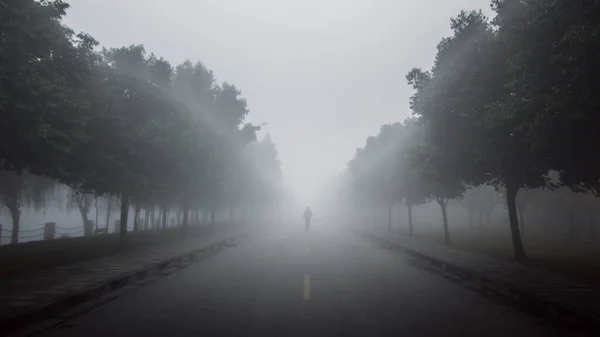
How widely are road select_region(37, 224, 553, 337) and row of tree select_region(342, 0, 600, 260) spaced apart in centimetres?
419

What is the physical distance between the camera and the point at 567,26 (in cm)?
903

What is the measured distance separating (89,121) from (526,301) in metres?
14.0

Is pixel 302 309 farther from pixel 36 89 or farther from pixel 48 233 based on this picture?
pixel 48 233

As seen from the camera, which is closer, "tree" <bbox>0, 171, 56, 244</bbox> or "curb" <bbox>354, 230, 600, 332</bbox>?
"curb" <bbox>354, 230, 600, 332</bbox>

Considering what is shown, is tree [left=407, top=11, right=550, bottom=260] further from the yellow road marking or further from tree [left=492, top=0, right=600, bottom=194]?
the yellow road marking

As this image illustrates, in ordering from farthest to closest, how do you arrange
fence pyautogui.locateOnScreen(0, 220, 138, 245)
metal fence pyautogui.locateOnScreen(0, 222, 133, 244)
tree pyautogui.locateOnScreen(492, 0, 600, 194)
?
1. metal fence pyautogui.locateOnScreen(0, 222, 133, 244)
2. fence pyautogui.locateOnScreen(0, 220, 138, 245)
3. tree pyautogui.locateOnScreen(492, 0, 600, 194)

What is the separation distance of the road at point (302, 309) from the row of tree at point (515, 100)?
4194mm

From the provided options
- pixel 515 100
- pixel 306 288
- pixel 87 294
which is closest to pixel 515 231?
pixel 515 100

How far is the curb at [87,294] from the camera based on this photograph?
6590 millimetres

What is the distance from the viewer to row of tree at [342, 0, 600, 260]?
28.7 feet

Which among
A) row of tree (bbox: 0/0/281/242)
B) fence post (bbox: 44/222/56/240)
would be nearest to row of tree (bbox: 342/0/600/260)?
row of tree (bbox: 0/0/281/242)

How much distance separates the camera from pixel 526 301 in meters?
8.71

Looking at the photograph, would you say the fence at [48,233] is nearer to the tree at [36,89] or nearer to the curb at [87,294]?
the curb at [87,294]

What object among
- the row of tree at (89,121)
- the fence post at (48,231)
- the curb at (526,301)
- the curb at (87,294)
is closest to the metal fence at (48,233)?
the fence post at (48,231)
